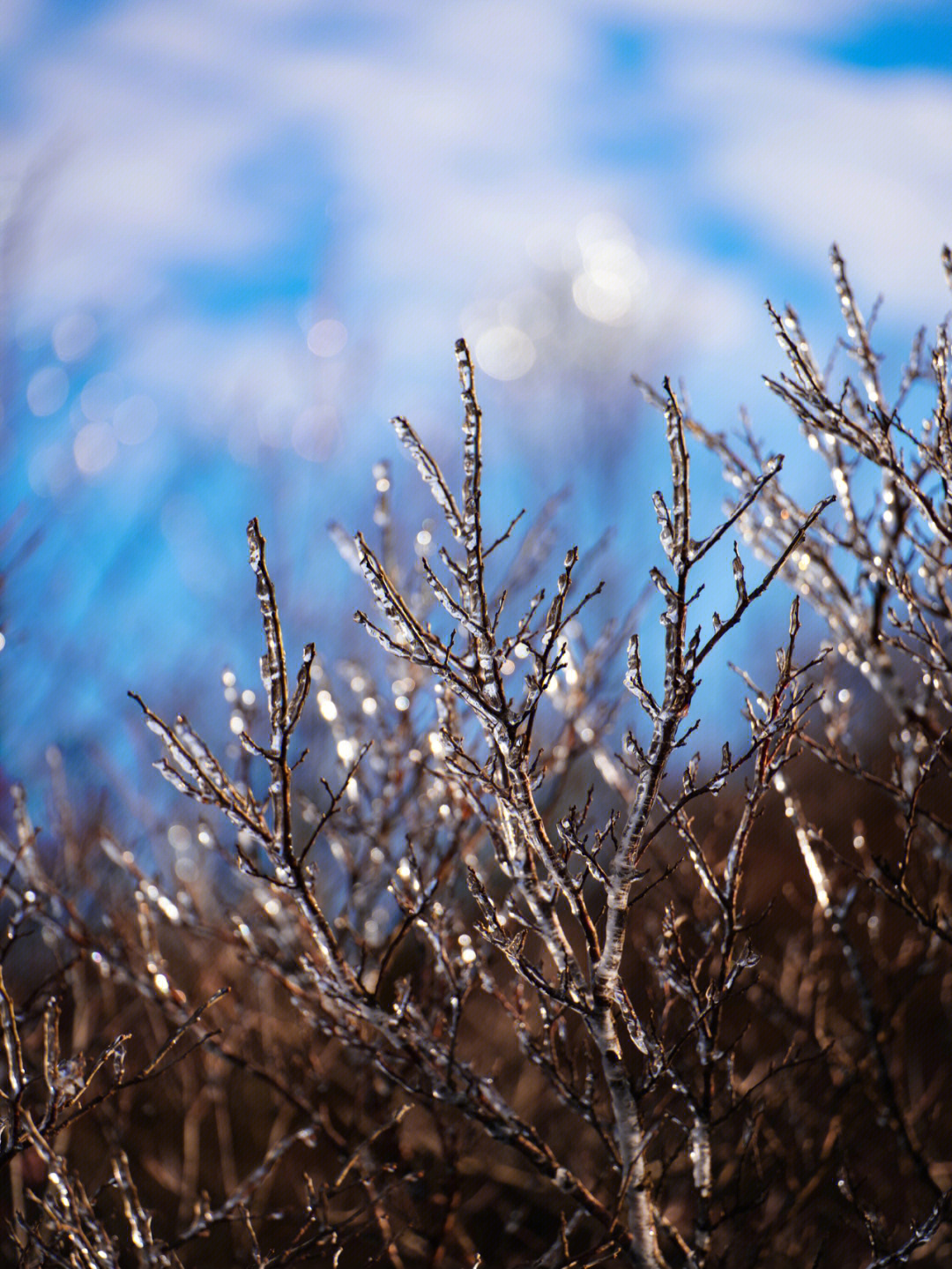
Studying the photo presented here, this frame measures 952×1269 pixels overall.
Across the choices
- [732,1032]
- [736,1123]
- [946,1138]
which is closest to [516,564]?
[736,1123]

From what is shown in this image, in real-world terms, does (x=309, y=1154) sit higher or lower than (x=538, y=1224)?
lower

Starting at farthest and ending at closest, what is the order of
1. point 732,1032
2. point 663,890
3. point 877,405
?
1. point 732,1032
2. point 663,890
3. point 877,405

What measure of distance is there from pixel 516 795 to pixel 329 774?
5.81 meters

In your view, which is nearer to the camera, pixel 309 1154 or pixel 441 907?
pixel 441 907

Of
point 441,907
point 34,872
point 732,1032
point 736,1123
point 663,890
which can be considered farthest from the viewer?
point 732,1032

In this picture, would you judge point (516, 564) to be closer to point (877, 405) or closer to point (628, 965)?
point (877, 405)

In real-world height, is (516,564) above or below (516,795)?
above

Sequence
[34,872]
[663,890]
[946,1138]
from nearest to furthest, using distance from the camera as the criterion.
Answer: [34,872] → [663,890] → [946,1138]

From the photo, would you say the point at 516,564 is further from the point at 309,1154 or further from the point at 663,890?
the point at 309,1154

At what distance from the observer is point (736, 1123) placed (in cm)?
664

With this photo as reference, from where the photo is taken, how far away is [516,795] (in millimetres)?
2119

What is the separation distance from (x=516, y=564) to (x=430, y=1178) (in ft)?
16.7

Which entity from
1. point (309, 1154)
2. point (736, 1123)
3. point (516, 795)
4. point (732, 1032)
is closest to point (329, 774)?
Answer: point (309, 1154)

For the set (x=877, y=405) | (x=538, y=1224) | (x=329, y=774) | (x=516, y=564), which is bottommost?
(x=538, y=1224)
